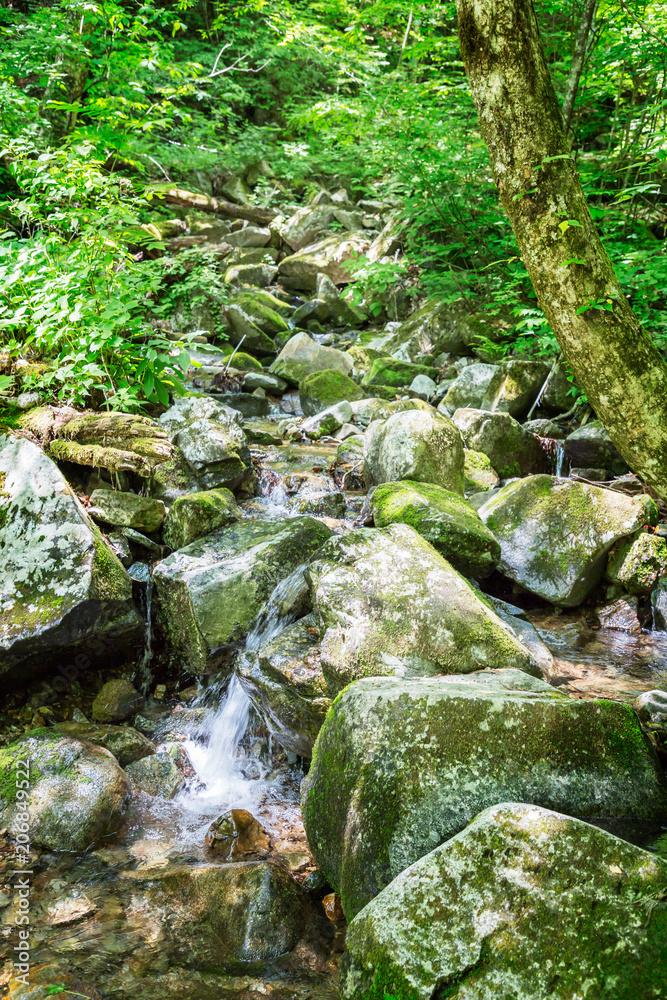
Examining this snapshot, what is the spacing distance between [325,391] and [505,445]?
3.17 m

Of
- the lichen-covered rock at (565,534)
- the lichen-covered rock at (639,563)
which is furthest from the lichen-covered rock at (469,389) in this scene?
the lichen-covered rock at (639,563)

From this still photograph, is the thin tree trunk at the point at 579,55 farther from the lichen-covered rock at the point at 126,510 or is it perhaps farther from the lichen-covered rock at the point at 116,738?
the lichen-covered rock at the point at 116,738

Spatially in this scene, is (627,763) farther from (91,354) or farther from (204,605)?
(91,354)

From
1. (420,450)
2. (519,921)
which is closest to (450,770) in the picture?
(519,921)

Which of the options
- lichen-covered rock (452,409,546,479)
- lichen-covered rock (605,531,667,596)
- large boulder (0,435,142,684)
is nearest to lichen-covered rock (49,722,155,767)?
large boulder (0,435,142,684)

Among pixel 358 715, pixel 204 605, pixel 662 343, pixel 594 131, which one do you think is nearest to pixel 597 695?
pixel 358 715

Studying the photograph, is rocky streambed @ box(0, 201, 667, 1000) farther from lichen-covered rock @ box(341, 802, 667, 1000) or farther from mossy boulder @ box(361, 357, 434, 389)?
mossy boulder @ box(361, 357, 434, 389)

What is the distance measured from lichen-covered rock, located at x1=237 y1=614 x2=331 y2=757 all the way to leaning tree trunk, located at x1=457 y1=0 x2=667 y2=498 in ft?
7.15

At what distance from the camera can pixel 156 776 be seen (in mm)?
3643

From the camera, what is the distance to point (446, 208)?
9406mm

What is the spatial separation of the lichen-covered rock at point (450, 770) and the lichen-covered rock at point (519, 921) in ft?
0.98

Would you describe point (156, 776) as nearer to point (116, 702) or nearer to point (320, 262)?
point (116, 702)

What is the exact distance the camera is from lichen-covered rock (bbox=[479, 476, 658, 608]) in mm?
5078

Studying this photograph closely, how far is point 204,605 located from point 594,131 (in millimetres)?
10204
